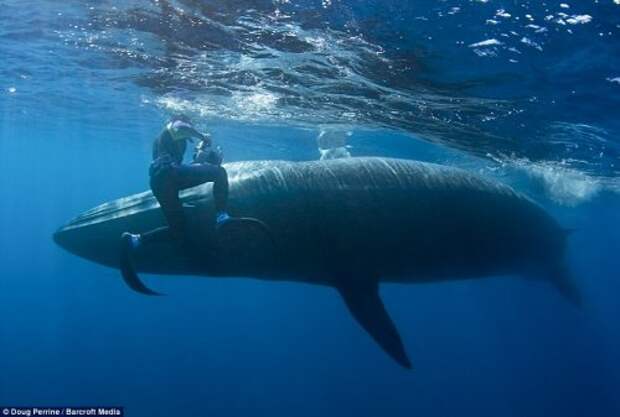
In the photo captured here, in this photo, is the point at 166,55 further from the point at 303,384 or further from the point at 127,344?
the point at 127,344

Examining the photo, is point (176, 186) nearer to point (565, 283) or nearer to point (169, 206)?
point (169, 206)

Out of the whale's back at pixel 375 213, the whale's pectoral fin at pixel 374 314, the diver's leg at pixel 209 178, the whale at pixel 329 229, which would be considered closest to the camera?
the diver's leg at pixel 209 178

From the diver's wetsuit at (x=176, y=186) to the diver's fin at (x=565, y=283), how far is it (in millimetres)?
7106

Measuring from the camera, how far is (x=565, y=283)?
10750mm

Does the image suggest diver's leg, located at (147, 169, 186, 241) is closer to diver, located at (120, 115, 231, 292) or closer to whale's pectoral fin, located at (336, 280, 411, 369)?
diver, located at (120, 115, 231, 292)

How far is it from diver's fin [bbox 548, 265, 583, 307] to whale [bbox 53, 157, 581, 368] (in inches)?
137

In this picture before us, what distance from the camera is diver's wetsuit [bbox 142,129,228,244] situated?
18.4ft

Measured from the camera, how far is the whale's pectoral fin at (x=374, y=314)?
6676 mm

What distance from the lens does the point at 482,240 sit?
24.7 ft

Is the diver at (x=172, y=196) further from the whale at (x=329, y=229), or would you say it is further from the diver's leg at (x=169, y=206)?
the whale at (x=329, y=229)

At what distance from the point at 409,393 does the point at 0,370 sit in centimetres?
3161

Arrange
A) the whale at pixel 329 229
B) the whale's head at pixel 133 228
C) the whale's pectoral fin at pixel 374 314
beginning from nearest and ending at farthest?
the whale's head at pixel 133 228 < the whale at pixel 329 229 < the whale's pectoral fin at pixel 374 314

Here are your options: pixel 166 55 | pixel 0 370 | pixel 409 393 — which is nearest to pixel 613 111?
pixel 166 55

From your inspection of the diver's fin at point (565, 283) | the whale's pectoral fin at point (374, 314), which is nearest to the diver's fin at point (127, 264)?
the whale's pectoral fin at point (374, 314)
